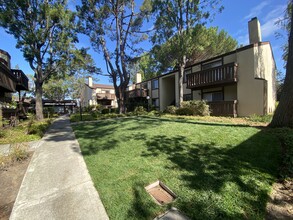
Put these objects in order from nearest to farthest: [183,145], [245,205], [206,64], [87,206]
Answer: [245,205] → [87,206] → [183,145] → [206,64]

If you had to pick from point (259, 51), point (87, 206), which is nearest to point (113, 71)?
point (259, 51)

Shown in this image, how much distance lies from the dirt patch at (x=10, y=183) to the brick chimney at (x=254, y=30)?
1643cm

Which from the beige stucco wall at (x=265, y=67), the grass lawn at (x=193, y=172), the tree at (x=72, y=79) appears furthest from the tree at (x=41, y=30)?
the beige stucco wall at (x=265, y=67)

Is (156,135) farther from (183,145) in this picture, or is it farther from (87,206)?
(87,206)

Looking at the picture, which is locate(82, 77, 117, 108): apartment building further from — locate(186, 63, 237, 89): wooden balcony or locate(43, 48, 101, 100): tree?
locate(186, 63, 237, 89): wooden balcony

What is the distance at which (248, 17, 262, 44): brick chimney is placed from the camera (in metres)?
12.4

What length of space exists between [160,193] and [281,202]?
207 cm

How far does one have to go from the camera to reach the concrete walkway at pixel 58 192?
2.77 m

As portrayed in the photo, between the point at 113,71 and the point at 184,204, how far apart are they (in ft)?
59.6

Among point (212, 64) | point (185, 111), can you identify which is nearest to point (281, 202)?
point (185, 111)

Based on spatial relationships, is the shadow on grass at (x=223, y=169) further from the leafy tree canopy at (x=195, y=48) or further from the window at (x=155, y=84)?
the window at (x=155, y=84)

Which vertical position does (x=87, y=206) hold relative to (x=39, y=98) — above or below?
below

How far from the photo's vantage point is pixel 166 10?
14320 mm

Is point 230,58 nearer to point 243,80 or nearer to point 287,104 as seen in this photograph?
point 243,80
